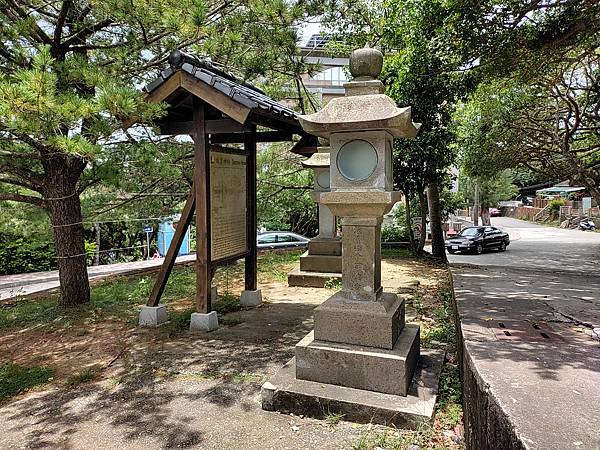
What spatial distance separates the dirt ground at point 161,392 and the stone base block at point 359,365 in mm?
404

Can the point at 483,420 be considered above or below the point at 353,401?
above

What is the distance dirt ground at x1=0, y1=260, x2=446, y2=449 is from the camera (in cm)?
333

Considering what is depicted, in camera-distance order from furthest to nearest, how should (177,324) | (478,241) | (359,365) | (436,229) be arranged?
(478,241) < (436,229) < (177,324) < (359,365)

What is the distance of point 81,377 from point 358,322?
3.01 meters

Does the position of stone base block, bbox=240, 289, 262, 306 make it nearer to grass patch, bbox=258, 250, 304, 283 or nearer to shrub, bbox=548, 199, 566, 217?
grass patch, bbox=258, 250, 304, 283

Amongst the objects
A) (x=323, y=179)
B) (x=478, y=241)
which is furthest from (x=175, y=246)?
(x=478, y=241)

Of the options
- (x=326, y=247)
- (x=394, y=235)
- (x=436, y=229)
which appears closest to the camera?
(x=326, y=247)

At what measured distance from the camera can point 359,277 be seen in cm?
409

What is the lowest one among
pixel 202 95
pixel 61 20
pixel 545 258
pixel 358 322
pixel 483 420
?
pixel 545 258

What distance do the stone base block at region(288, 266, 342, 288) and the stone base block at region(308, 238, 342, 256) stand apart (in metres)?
0.52

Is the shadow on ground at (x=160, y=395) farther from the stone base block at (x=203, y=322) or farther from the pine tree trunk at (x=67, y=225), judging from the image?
the pine tree trunk at (x=67, y=225)

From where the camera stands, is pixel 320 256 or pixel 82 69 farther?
pixel 320 256

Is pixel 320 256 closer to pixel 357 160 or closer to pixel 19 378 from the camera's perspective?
pixel 357 160

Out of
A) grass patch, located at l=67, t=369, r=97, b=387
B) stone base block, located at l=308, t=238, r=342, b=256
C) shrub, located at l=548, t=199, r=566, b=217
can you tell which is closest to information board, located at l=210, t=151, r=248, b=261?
grass patch, located at l=67, t=369, r=97, b=387
